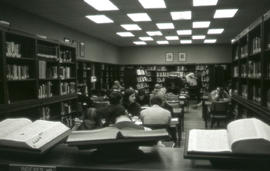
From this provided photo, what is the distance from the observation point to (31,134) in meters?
1.11

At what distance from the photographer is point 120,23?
8.96 m

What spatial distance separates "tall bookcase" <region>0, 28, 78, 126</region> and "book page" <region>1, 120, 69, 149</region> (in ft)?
11.0

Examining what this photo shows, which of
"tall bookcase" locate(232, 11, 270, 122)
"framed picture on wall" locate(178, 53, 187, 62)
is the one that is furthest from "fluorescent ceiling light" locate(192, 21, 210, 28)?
"framed picture on wall" locate(178, 53, 187, 62)

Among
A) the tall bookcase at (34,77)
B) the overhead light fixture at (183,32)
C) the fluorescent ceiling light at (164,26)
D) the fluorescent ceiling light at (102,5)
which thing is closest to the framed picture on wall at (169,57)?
the overhead light fixture at (183,32)

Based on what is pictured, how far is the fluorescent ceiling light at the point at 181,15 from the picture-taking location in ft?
25.0

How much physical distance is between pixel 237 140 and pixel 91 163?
1.63 ft

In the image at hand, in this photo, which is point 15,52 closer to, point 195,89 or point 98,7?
point 98,7

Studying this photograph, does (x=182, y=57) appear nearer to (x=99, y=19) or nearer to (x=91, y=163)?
(x=99, y=19)

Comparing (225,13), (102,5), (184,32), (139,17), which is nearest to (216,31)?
(184,32)

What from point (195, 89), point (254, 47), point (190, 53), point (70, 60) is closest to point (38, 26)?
point (70, 60)

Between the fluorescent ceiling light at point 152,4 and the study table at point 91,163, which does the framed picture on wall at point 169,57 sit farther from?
the study table at point 91,163

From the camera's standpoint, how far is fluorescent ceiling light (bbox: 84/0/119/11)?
643 centimetres

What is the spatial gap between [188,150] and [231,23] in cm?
900

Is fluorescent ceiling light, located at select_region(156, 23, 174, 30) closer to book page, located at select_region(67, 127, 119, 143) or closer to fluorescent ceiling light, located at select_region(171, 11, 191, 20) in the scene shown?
fluorescent ceiling light, located at select_region(171, 11, 191, 20)
